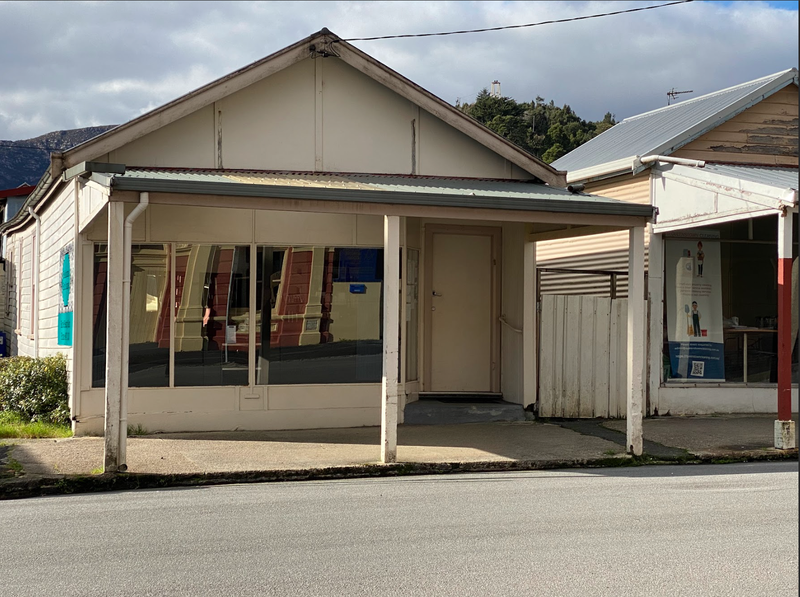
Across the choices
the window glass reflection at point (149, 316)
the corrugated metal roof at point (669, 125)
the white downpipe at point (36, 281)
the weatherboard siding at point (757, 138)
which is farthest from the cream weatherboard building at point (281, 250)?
the weatherboard siding at point (757, 138)

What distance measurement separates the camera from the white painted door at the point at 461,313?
43.1 ft

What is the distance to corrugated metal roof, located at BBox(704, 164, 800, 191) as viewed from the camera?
11.5 m

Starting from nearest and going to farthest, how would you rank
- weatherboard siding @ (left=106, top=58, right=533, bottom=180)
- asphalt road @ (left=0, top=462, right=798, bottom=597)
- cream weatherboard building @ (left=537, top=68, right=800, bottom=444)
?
asphalt road @ (left=0, top=462, right=798, bottom=597) → weatherboard siding @ (left=106, top=58, right=533, bottom=180) → cream weatherboard building @ (left=537, top=68, right=800, bottom=444)

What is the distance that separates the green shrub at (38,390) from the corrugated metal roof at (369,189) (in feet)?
10.3

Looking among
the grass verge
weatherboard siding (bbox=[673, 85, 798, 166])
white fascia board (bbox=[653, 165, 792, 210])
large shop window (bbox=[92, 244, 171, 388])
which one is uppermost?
weatherboard siding (bbox=[673, 85, 798, 166])

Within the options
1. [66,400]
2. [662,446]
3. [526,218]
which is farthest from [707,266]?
[66,400]

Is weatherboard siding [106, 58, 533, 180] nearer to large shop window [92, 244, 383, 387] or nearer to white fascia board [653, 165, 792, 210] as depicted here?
large shop window [92, 244, 383, 387]

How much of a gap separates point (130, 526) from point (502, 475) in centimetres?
391

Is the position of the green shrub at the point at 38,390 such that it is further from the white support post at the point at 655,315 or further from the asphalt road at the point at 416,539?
the white support post at the point at 655,315

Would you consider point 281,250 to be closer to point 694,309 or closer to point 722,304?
point 694,309

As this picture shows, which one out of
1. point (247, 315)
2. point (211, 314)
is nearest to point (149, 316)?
point (211, 314)

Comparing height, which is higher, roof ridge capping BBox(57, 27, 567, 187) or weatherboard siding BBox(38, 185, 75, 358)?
roof ridge capping BBox(57, 27, 567, 187)

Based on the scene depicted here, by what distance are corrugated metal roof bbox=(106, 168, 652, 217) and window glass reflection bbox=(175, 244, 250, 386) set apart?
118 cm

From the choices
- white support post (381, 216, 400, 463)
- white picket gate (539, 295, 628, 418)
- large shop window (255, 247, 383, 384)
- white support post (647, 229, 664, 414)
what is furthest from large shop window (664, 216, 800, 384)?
white support post (381, 216, 400, 463)
